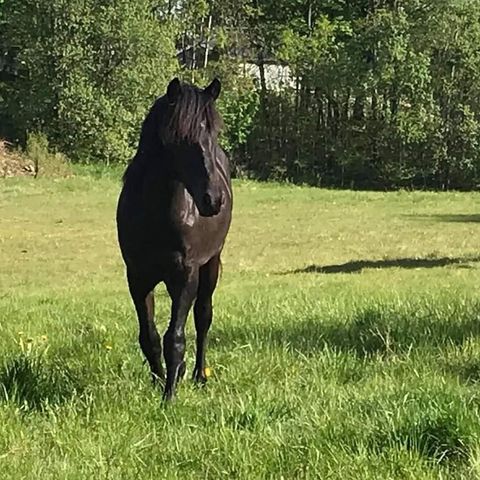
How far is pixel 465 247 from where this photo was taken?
721 inches

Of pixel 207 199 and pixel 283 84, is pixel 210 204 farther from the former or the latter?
pixel 283 84

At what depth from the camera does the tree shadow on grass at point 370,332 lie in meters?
6.30

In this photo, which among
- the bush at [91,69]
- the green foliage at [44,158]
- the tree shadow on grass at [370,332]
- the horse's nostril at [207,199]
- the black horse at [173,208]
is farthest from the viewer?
the bush at [91,69]

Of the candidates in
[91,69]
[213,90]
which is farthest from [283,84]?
[213,90]

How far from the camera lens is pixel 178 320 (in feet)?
17.7

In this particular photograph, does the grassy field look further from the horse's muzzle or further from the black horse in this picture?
the horse's muzzle

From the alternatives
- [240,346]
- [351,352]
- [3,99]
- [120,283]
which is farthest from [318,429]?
[3,99]

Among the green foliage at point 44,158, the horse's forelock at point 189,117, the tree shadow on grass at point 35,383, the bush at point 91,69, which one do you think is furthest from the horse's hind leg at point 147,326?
the bush at point 91,69

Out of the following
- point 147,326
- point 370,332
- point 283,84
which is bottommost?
point 370,332

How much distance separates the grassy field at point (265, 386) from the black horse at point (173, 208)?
339 millimetres

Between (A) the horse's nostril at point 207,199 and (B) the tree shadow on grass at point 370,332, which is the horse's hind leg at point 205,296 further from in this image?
(A) the horse's nostril at point 207,199

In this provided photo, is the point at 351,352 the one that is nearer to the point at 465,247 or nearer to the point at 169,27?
the point at 465,247

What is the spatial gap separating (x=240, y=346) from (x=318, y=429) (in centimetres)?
247

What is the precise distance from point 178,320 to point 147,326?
0.51 m
